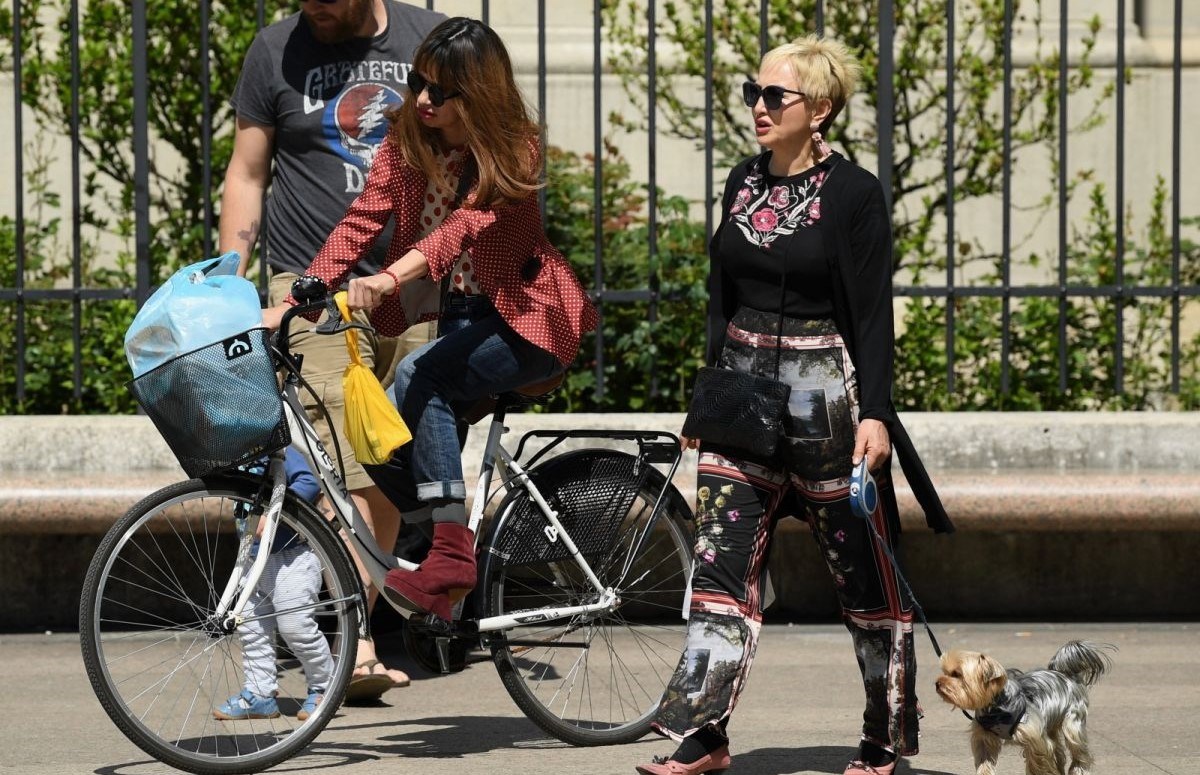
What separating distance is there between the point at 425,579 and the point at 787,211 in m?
1.30

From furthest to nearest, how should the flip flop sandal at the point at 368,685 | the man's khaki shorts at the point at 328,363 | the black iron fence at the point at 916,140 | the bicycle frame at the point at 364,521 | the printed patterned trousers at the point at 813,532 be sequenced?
the black iron fence at the point at 916,140 → the man's khaki shorts at the point at 328,363 → the flip flop sandal at the point at 368,685 → the bicycle frame at the point at 364,521 → the printed patterned trousers at the point at 813,532

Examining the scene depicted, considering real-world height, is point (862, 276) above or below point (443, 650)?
above

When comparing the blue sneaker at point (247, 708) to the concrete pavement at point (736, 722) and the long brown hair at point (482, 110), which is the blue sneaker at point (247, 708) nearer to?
the concrete pavement at point (736, 722)

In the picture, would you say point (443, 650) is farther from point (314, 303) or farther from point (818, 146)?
point (818, 146)

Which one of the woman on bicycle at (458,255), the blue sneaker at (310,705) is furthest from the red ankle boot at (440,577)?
the blue sneaker at (310,705)

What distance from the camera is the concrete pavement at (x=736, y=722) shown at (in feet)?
16.1

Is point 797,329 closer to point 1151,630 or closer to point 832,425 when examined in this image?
point 832,425

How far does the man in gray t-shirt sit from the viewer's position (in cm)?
565

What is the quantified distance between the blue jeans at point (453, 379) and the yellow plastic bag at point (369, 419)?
174 millimetres

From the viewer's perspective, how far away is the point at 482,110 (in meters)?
4.83

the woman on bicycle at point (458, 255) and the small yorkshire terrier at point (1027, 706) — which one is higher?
the woman on bicycle at point (458, 255)

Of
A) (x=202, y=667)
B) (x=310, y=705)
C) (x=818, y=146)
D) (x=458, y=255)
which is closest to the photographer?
(x=818, y=146)

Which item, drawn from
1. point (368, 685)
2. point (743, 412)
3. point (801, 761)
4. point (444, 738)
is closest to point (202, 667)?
point (368, 685)

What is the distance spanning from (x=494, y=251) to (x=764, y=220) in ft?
2.51
